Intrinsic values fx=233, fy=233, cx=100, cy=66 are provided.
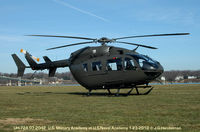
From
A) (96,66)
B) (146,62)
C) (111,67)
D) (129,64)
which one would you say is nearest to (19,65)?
(96,66)

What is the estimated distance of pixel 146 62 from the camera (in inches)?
641

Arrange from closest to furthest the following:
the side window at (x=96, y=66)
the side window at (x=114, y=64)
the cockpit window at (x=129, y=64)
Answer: the cockpit window at (x=129, y=64), the side window at (x=114, y=64), the side window at (x=96, y=66)

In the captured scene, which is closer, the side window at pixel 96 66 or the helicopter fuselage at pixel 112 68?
the helicopter fuselage at pixel 112 68

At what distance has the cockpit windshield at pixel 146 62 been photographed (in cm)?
1618

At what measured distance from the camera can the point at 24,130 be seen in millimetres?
6074

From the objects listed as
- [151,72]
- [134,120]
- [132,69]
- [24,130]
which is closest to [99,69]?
[132,69]

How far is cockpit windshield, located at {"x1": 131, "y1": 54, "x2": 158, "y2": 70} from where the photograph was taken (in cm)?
1618

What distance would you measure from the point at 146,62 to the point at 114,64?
235 centimetres

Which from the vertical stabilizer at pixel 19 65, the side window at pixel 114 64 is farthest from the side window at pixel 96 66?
the vertical stabilizer at pixel 19 65

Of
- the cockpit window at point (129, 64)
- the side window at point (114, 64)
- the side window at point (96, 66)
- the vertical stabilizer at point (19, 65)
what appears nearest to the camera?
the cockpit window at point (129, 64)

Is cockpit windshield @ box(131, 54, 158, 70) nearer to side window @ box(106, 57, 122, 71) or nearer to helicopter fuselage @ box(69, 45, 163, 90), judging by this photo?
helicopter fuselage @ box(69, 45, 163, 90)

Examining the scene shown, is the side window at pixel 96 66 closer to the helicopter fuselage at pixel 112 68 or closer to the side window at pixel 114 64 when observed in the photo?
the helicopter fuselage at pixel 112 68

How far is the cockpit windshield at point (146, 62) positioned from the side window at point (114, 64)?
1249mm

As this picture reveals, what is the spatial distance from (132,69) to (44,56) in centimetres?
998
